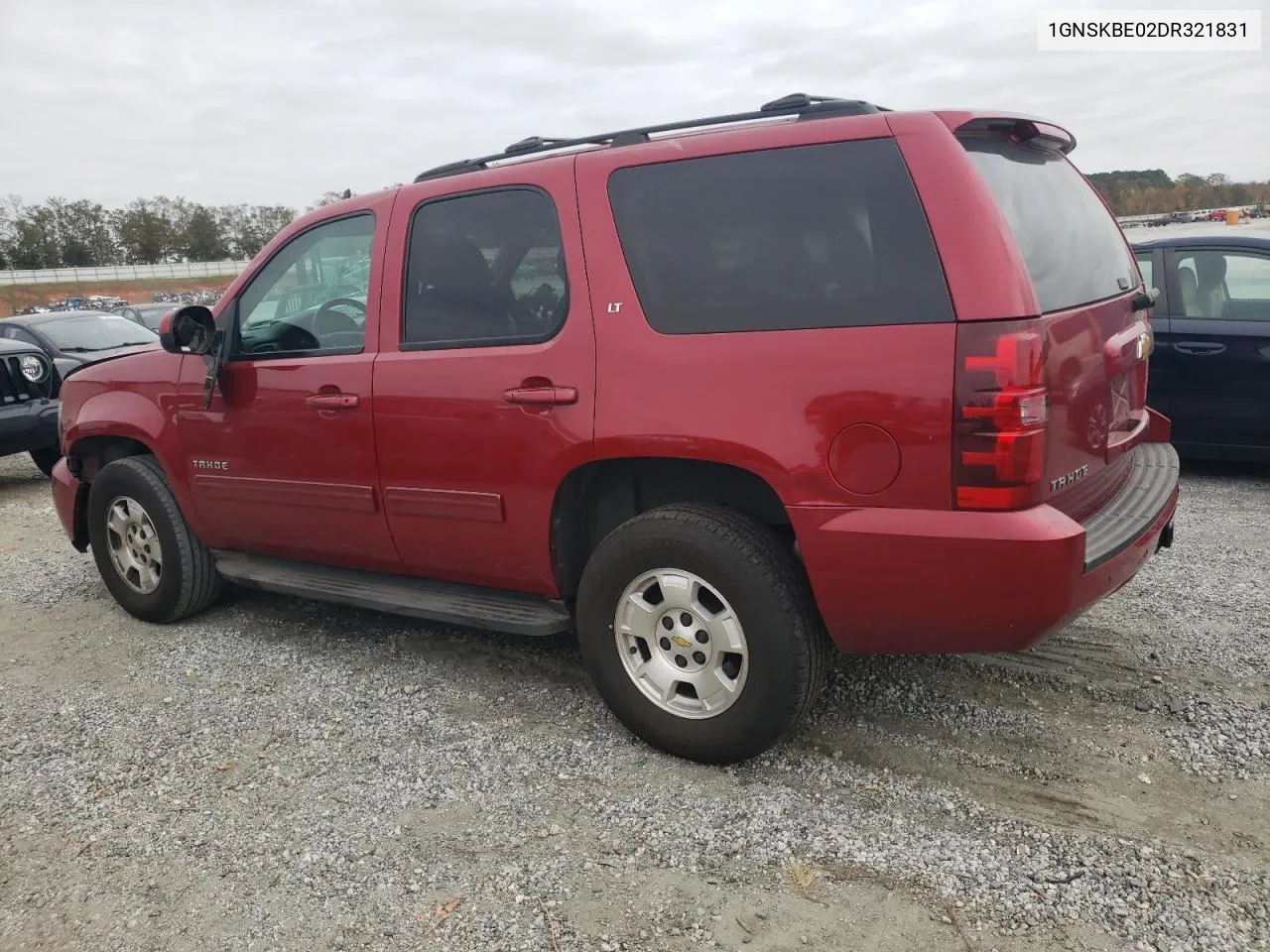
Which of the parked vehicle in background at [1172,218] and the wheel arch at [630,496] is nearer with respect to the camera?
the wheel arch at [630,496]

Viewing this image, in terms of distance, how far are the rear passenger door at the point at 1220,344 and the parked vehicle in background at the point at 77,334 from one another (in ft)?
31.3

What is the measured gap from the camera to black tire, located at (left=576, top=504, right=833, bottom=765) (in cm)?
278

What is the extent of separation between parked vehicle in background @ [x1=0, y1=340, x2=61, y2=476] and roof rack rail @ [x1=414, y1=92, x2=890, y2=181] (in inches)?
245

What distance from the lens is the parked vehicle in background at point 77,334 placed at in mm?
10391

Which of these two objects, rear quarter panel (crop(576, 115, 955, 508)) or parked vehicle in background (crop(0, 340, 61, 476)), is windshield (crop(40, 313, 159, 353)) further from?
rear quarter panel (crop(576, 115, 955, 508))

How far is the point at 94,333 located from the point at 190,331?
26.8 ft

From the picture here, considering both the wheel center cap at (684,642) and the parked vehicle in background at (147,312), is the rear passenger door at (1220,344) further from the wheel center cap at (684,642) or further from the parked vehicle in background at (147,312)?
the parked vehicle in background at (147,312)

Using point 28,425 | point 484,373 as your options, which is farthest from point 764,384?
point 28,425

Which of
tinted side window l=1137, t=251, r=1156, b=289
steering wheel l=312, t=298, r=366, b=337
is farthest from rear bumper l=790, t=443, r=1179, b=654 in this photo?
tinted side window l=1137, t=251, r=1156, b=289

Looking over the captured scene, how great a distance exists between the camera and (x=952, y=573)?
8.30 ft

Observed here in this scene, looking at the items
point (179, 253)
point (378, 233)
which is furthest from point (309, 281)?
point (179, 253)

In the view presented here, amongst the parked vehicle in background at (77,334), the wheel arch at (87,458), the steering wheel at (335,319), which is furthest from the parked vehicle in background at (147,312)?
the steering wheel at (335,319)

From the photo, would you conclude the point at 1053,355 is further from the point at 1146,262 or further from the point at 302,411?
the point at 1146,262

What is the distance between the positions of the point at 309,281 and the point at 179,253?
9074 cm
